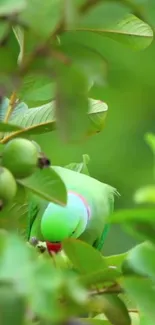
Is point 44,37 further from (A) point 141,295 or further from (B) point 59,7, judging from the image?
(A) point 141,295

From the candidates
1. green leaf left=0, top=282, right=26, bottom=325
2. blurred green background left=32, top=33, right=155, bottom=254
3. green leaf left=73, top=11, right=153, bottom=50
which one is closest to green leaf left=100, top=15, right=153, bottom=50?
green leaf left=73, top=11, right=153, bottom=50

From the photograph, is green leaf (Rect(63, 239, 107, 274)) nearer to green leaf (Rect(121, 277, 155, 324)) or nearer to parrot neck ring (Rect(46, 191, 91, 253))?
green leaf (Rect(121, 277, 155, 324))

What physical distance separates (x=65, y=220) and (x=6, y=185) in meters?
0.44

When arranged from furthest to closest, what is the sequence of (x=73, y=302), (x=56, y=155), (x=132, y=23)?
(x=56, y=155) → (x=132, y=23) → (x=73, y=302)

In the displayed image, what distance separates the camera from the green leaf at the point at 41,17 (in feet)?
1.15

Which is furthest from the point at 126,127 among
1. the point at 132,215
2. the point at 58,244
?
the point at 132,215

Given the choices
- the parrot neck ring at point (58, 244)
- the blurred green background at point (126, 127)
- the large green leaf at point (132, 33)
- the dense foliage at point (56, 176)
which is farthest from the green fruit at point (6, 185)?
the blurred green background at point (126, 127)

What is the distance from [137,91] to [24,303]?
177 inches

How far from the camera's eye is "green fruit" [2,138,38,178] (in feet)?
1.48

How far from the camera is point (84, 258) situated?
464mm

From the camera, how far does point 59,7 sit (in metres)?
0.37

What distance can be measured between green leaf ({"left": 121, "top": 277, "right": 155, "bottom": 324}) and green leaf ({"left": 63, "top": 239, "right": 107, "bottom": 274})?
41mm

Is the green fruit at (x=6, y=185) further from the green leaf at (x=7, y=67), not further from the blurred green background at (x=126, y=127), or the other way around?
the blurred green background at (x=126, y=127)

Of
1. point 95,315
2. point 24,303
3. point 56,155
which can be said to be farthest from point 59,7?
point 56,155
